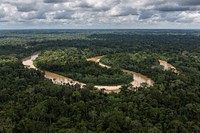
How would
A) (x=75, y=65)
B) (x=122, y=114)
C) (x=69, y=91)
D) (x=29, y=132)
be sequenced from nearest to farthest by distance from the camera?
(x=29, y=132) → (x=122, y=114) → (x=69, y=91) → (x=75, y=65)

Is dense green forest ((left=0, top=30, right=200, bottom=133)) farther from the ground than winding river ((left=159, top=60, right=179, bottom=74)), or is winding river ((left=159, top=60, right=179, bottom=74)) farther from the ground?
dense green forest ((left=0, top=30, right=200, bottom=133))

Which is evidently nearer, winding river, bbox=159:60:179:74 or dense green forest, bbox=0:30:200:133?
dense green forest, bbox=0:30:200:133

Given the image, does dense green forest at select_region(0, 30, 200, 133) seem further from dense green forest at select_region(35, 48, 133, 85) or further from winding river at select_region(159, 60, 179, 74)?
winding river at select_region(159, 60, 179, 74)

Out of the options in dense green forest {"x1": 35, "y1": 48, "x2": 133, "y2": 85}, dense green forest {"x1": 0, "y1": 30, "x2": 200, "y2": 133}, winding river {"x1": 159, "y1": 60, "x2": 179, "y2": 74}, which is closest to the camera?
dense green forest {"x1": 0, "y1": 30, "x2": 200, "y2": 133}

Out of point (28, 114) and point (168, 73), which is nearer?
point (28, 114)

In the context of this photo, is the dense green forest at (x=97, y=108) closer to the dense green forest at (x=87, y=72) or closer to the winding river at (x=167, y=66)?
the dense green forest at (x=87, y=72)

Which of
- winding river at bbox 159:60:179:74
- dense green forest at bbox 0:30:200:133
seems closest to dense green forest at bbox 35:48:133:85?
dense green forest at bbox 0:30:200:133

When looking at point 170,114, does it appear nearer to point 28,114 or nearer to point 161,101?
point 161,101

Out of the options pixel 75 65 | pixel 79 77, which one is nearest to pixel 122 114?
pixel 79 77

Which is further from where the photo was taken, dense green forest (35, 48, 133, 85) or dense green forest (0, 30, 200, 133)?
dense green forest (35, 48, 133, 85)

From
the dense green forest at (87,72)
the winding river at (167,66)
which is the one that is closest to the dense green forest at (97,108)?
the dense green forest at (87,72)

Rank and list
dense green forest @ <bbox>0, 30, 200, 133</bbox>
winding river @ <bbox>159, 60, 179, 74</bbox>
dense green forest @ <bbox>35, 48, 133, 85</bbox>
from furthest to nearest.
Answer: winding river @ <bbox>159, 60, 179, 74</bbox> → dense green forest @ <bbox>35, 48, 133, 85</bbox> → dense green forest @ <bbox>0, 30, 200, 133</bbox>
